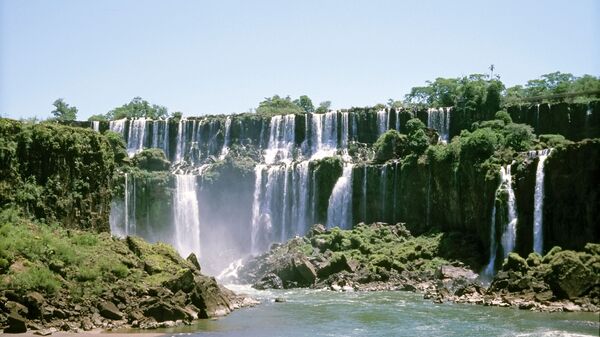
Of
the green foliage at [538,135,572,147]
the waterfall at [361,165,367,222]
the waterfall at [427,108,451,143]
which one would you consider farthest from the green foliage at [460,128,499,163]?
the waterfall at [427,108,451,143]

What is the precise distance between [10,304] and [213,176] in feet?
137

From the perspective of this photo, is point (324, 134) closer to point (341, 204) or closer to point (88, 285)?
point (341, 204)

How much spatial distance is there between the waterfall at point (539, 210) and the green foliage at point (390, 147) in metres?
18.2

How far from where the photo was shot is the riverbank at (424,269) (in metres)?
41.3

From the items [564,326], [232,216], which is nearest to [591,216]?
[564,326]

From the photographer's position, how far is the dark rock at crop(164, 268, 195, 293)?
3988cm

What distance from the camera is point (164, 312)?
37000 mm

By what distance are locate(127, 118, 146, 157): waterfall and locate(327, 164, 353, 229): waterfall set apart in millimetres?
22727

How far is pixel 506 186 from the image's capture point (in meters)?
56.3

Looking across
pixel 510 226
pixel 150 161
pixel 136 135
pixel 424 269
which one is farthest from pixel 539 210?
pixel 136 135

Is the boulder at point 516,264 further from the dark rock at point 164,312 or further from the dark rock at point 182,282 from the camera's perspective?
the dark rock at point 164,312

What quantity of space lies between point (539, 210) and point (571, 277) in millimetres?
12420

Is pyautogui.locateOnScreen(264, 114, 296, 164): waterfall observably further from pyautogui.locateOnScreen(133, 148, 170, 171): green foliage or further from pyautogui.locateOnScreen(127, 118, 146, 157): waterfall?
pyautogui.locateOnScreen(127, 118, 146, 157): waterfall

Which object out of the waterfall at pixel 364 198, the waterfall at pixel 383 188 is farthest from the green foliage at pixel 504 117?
the waterfall at pixel 364 198
